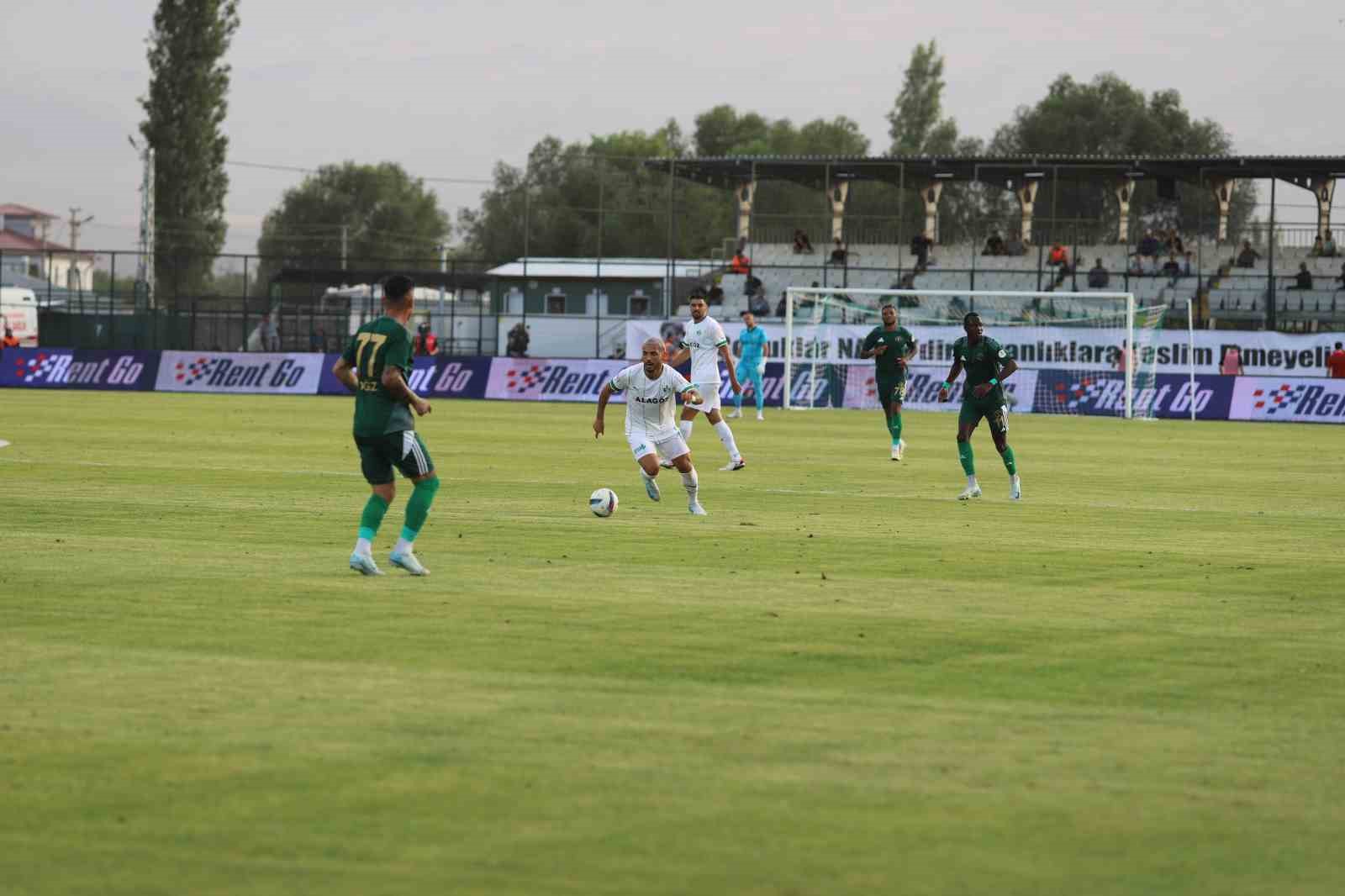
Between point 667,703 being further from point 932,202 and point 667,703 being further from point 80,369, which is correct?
point 932,202

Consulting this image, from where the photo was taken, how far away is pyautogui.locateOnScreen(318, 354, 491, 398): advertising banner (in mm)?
50969

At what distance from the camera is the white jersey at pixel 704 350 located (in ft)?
85.4

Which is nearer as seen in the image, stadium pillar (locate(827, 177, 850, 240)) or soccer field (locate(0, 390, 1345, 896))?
soccer field (locate(0, 390, 1345, 896))

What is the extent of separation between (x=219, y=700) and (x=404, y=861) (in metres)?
2.60

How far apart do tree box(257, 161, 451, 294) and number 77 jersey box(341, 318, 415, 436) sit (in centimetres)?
12977

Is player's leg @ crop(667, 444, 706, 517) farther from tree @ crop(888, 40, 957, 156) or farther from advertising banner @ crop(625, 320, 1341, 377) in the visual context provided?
tree @ crop(888, 40, 957, 156)

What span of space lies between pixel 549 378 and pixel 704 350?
2413 cm

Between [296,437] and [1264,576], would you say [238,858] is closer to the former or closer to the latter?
[1264,576]

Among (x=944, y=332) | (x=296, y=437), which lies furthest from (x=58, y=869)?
(x=944, y=332)

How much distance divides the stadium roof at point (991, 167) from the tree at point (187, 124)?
29.3 m

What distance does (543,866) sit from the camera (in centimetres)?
566

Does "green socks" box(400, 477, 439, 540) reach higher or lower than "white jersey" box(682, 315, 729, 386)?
lower

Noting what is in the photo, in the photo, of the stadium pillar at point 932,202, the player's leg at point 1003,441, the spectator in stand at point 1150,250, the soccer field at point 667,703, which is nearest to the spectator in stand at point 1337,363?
the spectator in stand at point 1150,250

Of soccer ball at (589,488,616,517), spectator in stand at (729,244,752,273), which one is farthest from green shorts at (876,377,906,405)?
spectator in stand at (729,244,752,273)
